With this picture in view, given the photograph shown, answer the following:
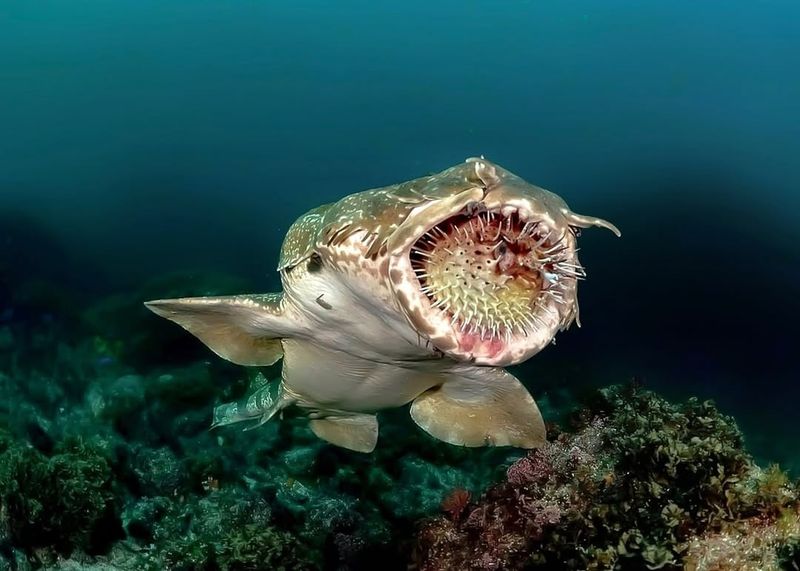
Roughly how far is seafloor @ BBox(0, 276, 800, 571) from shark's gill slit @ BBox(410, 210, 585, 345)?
230cm

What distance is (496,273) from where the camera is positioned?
238 cm

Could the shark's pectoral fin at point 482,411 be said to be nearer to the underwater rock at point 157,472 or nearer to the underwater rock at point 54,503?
the underwater rock at point 54,503

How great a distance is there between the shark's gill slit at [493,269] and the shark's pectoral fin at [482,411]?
7.99 ft

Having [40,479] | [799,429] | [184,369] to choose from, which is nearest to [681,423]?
[40,479]

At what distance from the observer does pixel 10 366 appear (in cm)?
1151

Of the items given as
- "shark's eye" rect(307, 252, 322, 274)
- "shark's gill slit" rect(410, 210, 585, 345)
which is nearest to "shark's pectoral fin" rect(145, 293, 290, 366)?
"shark's eye" rect(307, 252, 322, 274)

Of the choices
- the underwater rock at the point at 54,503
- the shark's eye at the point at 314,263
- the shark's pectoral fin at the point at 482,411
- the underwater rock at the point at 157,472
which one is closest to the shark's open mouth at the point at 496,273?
the shark's eye at the point at 314,263

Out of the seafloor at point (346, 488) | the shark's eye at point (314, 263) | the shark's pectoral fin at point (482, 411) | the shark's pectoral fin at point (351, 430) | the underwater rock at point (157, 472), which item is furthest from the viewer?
the underwater rock at point (157, 472)

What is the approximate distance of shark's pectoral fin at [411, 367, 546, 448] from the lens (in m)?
4.96

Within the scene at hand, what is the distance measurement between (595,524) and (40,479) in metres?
→ 6.24

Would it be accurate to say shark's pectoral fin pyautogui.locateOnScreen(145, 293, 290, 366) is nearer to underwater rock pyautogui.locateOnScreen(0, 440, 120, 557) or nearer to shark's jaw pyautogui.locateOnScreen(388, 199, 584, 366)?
shark's jaw pyautogui.locateOnScreen(388, 199, 584, 366)

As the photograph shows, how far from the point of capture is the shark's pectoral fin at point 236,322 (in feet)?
14.1

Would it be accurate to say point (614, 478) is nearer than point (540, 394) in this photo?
Yes

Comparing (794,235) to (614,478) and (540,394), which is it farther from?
(614,478)
